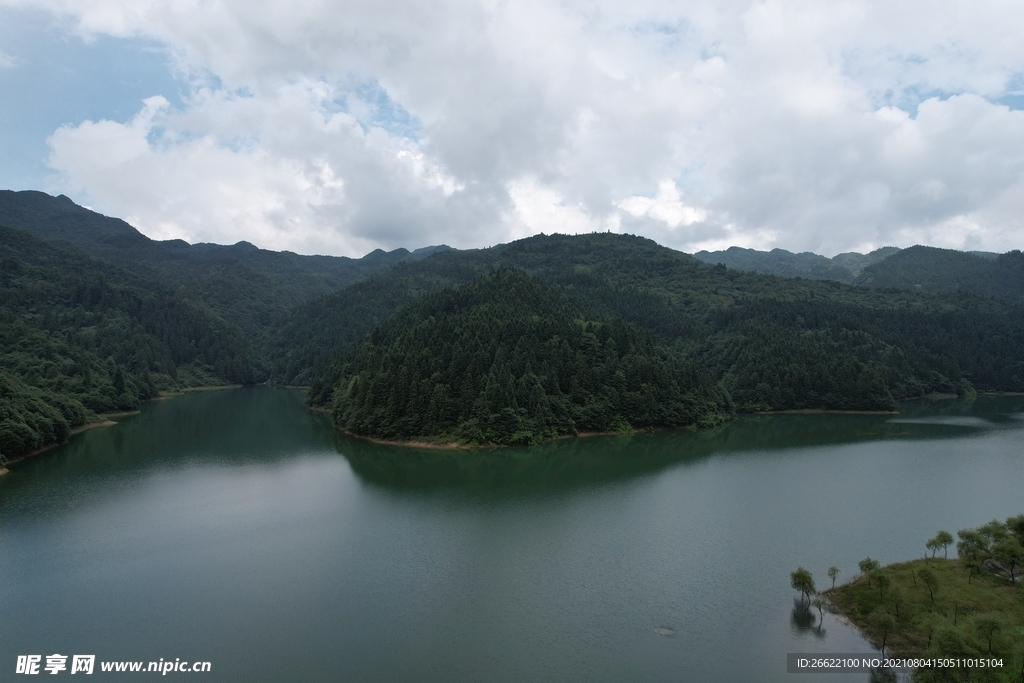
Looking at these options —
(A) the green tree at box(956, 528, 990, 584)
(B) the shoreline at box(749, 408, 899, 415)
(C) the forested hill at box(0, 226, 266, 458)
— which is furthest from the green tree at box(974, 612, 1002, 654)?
(B) the shoreline at box(749, 408, 899, 415)

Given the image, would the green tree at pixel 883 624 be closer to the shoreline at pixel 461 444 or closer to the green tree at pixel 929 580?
the green tree at pixel 929 580

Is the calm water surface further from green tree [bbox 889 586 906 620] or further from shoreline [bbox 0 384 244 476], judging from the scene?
green tree [bbox 889 586 906 620]

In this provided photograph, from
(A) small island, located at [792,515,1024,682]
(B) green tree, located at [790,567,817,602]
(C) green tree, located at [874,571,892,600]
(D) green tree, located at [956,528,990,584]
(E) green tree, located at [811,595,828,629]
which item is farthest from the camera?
(D) green tree, located at [956,528,990,584]

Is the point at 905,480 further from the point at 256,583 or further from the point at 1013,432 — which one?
the point at 256,583

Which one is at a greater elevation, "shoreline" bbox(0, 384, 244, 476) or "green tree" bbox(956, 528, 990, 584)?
"shoreline" bbox(0, 384, 244, 476)

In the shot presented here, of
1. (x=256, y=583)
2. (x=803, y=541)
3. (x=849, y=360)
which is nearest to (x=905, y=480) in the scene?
(x=803, y=541)

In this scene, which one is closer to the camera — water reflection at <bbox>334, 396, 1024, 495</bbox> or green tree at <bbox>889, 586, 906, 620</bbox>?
green tree at <bbox>889, 586, 906, 620</bbox>

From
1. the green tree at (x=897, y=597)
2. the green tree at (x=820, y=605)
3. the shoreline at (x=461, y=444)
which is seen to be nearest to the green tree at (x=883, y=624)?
the green tree at (x=897, y=597)

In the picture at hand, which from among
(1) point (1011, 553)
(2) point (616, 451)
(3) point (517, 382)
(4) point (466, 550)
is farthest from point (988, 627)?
(3) point (517, 382)
